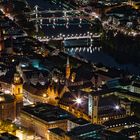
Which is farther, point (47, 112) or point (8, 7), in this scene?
point (8, 7)

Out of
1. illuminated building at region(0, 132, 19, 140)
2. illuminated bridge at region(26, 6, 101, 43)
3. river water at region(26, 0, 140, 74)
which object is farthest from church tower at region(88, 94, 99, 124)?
illuminated bridge at region(26, 6, 101, 43)

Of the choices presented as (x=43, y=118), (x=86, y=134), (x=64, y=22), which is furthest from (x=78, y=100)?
(x=64, y=22)

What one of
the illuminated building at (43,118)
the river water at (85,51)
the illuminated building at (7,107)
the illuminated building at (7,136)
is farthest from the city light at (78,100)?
the river water at (85,51)

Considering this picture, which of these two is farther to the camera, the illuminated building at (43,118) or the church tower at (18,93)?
the church tower at (18,93)

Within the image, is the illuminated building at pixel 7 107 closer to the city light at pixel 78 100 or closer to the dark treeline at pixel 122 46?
the city light at pixel 78 100

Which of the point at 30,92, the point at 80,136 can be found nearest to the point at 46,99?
the point at 30,92

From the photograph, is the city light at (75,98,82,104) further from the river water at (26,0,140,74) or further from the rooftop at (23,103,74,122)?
the river water at (26,0,140,74)

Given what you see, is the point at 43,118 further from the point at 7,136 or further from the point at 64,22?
the point at 64,22

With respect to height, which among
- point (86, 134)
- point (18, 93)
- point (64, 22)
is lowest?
point (86, 134)
